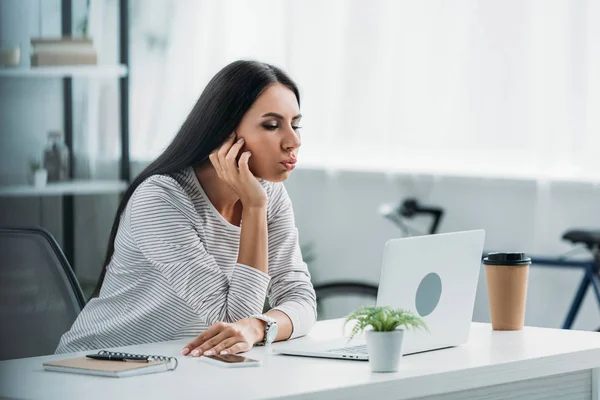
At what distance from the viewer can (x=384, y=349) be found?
4.89ft

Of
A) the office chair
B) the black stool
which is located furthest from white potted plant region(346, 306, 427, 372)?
the black stool

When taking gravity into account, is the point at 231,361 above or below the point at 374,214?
above

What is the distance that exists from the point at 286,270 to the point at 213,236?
173mm

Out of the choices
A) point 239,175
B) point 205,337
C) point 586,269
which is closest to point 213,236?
point 239,175

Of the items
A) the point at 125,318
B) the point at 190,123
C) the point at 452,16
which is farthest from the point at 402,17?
the point at 125,318

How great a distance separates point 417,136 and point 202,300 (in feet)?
8.02

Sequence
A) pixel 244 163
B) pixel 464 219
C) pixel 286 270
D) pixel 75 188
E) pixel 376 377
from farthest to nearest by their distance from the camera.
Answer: pixel 75 188 < pixel 464 219 < pixel 286 270 < pixel 244 163 < pixel 376 377

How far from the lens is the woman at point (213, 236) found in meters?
1.87

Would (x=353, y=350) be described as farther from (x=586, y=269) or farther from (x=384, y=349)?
(x=586, y=269)

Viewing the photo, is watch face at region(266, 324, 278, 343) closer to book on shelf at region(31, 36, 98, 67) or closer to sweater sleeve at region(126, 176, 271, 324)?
sweater sleeve at region(126, 176, 271, 324)

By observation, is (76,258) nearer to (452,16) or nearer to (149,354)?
(452,16)

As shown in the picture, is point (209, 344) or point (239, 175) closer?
point (209, 344)

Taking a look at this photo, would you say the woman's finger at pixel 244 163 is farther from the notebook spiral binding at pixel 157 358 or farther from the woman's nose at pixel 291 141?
the notebook spiral binding at pixel 157 358

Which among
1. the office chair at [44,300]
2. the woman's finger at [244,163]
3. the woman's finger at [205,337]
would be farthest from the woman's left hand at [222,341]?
the office chair at [44,300]
